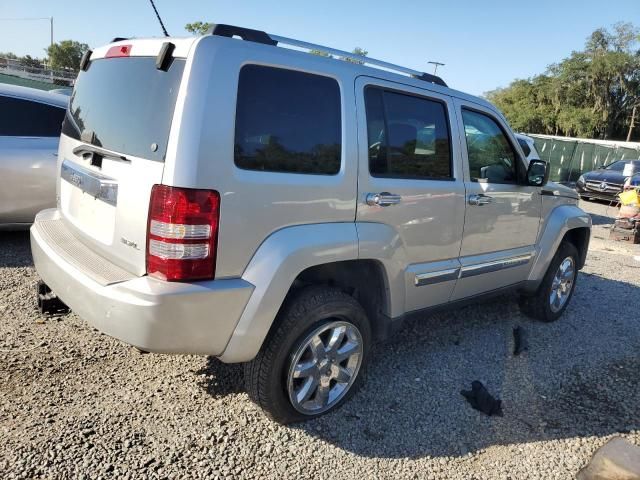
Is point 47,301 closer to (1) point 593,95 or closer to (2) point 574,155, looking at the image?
(2) point 574,155

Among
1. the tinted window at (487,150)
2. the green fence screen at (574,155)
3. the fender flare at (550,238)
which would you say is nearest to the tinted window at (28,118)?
the tinted window at (487,150)

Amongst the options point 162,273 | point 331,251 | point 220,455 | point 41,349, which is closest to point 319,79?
point 331,251

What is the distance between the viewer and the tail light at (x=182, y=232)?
83.8 inches

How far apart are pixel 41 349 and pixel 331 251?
2.13 m

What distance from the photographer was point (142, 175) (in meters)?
2.23

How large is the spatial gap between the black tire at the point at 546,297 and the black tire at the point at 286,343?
2640 mm

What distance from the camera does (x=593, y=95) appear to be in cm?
5197

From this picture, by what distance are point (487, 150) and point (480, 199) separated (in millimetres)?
470

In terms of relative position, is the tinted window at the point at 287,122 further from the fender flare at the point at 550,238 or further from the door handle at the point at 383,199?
the fender flare at the point at 550,238

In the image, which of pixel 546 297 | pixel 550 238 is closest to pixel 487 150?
pixel 550 238

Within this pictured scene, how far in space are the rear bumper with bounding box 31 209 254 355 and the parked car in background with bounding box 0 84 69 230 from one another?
310cm

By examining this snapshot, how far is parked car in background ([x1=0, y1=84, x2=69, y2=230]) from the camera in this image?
4.86 metres

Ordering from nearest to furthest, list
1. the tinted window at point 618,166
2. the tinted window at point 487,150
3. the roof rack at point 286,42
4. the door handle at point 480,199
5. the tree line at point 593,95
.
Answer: the roof rack at point 286,42
the door handle at point 480,199
the tinted window at point 487,150
the tinted window at point 618,166
the tree line at point 593,95

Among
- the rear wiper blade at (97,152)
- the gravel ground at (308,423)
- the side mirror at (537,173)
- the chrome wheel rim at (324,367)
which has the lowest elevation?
the gravel ground at (308,423)
